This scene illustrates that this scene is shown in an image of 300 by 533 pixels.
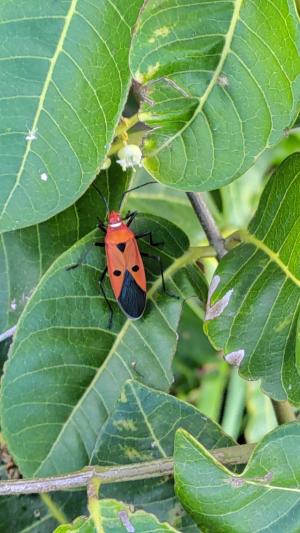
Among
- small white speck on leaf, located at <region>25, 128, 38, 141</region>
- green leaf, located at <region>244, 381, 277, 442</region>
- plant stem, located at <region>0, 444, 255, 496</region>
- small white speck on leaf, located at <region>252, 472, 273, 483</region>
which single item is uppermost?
small white speck on leaf, located at <region>25, 128, 38, 141</region>

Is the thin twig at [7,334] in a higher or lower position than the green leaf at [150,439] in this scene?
higher

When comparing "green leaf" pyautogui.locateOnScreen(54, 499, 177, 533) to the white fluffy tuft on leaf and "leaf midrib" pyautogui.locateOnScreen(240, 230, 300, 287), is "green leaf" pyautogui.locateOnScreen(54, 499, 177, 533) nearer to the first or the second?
"leaf midrib" pyautogui.locateOnScreen(240, 230, 300, 287)

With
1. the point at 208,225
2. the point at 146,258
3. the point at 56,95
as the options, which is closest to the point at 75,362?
the point at 146,258

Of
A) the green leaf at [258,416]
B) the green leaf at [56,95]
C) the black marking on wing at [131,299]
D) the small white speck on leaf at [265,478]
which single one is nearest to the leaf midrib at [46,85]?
the green leaf at [56,95]

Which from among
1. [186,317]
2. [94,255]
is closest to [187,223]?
[186,317]

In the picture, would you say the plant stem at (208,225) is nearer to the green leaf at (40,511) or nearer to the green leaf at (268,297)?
the green leaf at (268,297)

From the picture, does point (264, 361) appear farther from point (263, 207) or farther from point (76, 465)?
point (76, 465)

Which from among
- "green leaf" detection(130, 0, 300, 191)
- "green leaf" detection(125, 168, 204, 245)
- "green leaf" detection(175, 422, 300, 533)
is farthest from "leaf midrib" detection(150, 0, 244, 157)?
"green leaf" detection(125, 168, 204, 245)
